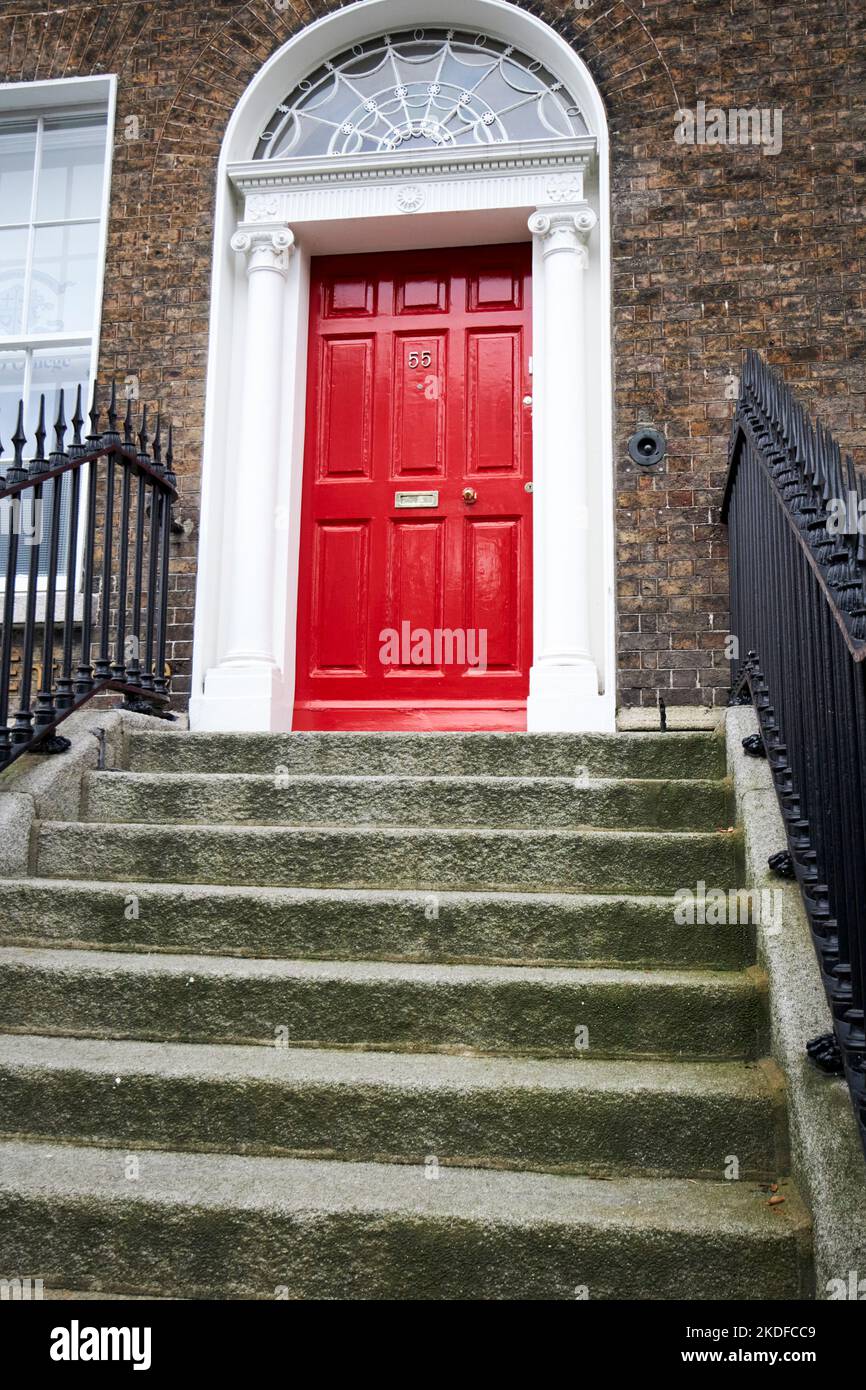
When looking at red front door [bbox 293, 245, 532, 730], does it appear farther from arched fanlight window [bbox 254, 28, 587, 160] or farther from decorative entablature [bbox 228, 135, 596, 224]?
arched fanlight window [bbox 254, 28, 587, 160]

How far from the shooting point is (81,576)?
5.73 m

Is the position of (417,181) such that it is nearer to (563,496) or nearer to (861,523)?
(563,496)

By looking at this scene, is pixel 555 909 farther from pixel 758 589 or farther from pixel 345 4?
pixel 345 4

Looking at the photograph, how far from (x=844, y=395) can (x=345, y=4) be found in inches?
127

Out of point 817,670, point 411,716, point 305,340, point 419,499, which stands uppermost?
point 305,340

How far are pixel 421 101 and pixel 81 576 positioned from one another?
2.98 m

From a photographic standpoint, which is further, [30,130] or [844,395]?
[30,130]

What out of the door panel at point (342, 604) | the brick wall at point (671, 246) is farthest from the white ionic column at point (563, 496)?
the door panel at point (342, 604)

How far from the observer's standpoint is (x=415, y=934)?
3.13m

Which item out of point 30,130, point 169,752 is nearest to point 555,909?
point 169,752

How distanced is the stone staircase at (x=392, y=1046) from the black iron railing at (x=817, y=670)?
332 millimetres

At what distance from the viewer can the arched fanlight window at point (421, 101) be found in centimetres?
584

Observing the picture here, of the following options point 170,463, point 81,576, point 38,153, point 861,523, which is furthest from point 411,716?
point 38,153

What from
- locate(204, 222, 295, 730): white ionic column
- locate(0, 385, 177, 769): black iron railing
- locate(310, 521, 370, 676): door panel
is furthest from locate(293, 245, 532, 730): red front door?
locate(0, 385, 177, 769): black iron railing
